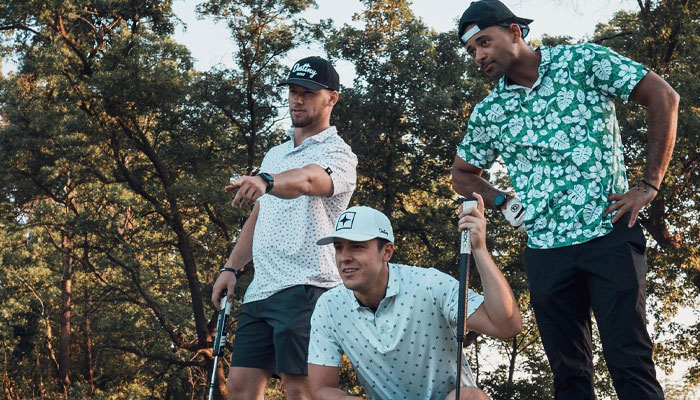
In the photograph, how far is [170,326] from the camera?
2119 centimetres

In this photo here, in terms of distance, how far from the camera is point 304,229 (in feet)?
13.1

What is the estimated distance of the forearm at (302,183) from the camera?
11.1ft

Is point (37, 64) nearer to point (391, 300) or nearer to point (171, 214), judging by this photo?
point (171, 214)

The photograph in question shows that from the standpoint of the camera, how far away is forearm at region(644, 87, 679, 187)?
9.70 ft

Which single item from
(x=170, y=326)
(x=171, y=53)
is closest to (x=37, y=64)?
(x=171, y=53)

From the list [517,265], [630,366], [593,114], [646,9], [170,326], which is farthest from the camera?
[170,326]

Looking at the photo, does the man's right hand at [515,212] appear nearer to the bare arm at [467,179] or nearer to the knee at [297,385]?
the bare arm at [467,179]

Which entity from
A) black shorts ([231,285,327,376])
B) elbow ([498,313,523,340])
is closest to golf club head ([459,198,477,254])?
elbow ([498,313,523,340])

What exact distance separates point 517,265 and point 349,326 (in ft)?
56.0

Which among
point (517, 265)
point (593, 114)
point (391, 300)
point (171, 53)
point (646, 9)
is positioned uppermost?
point (646, 9)

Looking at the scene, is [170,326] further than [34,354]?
No

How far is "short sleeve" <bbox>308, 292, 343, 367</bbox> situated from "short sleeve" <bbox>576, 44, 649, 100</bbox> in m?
1.31

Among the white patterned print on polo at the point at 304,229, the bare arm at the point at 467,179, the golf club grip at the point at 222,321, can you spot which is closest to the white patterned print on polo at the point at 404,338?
the bare arm at the point at 467,179

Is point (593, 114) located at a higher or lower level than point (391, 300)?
higher
